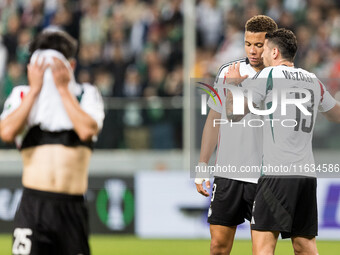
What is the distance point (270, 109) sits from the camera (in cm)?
613

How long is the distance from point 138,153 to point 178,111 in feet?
3.12

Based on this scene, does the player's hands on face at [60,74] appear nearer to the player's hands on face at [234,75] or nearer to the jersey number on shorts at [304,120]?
the player's hands on face at [234,75]

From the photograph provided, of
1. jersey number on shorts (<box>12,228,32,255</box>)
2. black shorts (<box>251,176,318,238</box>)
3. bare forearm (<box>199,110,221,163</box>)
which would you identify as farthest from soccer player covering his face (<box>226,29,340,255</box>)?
jersey number on shorts (<box>12,228,32,255</box>)

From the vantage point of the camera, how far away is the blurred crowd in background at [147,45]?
14094 mm

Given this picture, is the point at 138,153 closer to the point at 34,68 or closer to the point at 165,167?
the point at 165,167

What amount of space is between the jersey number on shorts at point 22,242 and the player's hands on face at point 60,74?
0.88m

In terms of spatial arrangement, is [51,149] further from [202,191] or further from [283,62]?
[283,62]

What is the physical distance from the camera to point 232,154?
6.64m

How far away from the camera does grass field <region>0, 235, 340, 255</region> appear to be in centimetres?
1197

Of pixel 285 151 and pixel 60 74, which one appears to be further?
pixel 285 151

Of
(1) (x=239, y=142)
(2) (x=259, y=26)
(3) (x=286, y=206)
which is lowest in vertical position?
(3) (x=286, y=206)

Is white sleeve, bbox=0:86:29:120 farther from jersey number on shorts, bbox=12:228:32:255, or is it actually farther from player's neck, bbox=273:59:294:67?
player's neck, bbox=273:59:294:67

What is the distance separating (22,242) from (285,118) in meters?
2.09

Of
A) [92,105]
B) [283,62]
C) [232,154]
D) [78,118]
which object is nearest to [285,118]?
[283,62]
